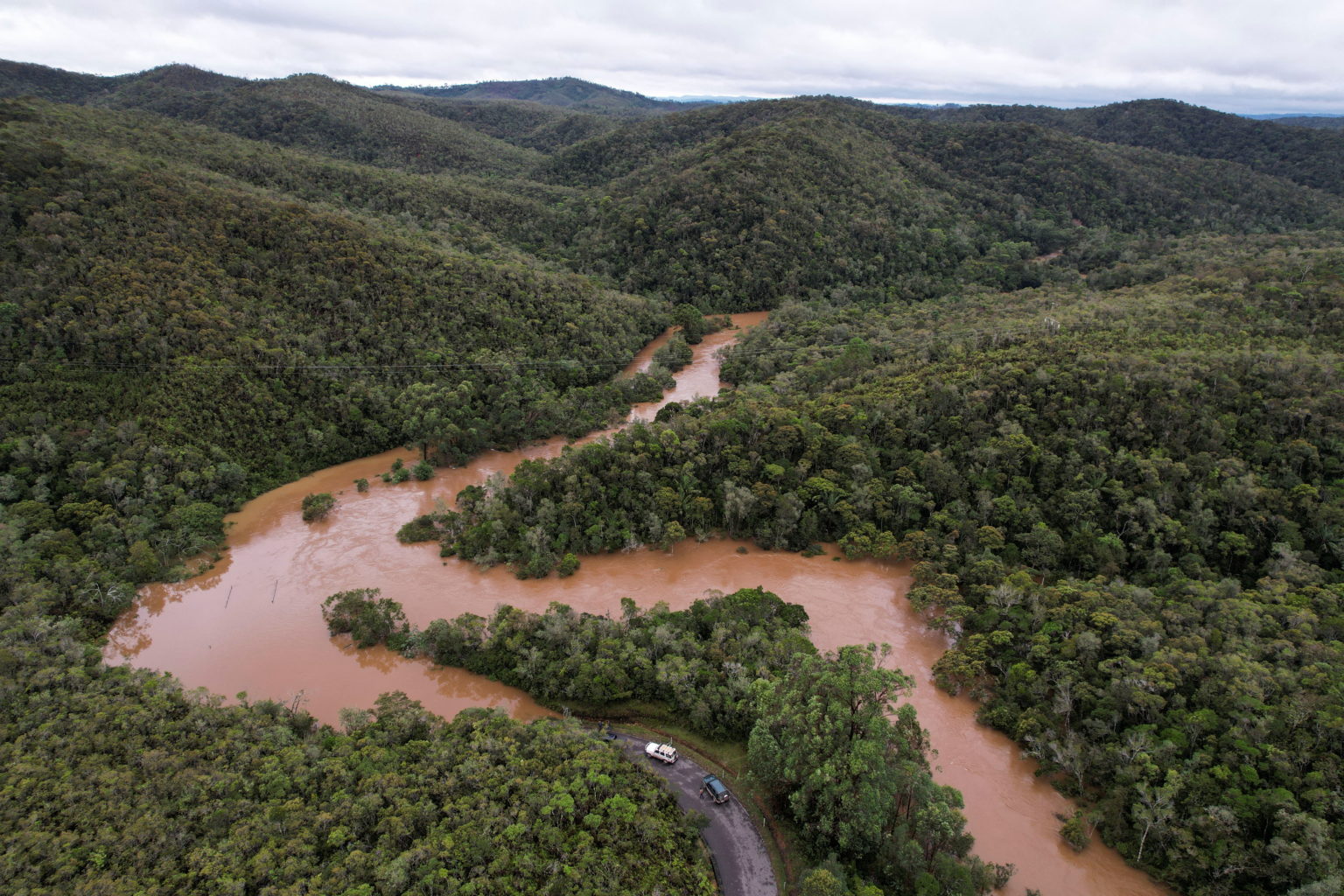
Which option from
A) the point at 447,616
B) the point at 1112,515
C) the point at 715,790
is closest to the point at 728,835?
the point at 715,790

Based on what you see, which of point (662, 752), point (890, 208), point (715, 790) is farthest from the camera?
point (890, 208)

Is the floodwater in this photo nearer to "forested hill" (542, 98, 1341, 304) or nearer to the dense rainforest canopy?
the dense rainforest canopy

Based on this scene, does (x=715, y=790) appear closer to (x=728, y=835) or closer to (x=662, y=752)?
(x=728, y=835)

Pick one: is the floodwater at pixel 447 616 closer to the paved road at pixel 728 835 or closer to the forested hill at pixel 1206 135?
the paved road at pixel 728 835

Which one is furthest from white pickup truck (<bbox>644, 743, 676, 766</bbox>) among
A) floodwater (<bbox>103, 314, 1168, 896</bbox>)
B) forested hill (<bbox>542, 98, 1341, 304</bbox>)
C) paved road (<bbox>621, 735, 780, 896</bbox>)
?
forested hill (<bbox>542, 98, 1341, 304</bbox>)

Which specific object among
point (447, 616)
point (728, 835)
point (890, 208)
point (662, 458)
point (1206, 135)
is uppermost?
point (1206, 135)

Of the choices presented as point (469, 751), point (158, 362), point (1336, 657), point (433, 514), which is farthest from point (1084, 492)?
point (158, 362)

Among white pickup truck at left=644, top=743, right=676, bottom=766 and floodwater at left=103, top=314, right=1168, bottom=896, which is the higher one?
white pickup truck at left=644, top=743, right=676, bottom=766
